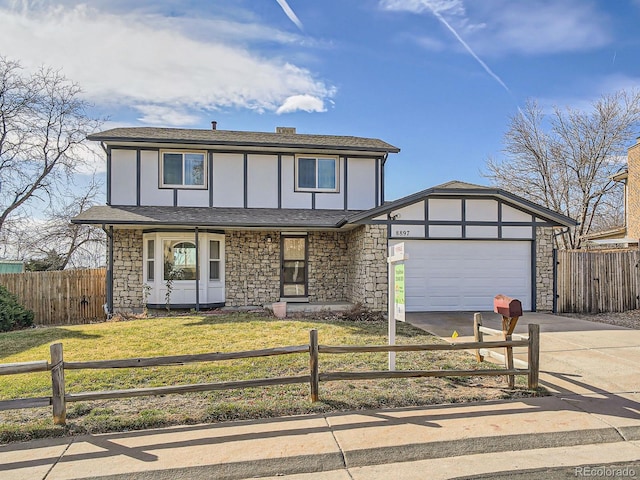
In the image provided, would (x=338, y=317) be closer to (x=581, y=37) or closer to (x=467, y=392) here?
(x=467, y=392)

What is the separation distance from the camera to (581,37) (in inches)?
516

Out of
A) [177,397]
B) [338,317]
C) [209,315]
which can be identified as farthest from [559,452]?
[209,315]

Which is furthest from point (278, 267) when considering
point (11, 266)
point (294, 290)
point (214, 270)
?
point (11, 266)

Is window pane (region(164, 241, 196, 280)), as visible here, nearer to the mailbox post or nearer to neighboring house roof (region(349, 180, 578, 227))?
neighboring house roof (region(349, 180, 578, 227))

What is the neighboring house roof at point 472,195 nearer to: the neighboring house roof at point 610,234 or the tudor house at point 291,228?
the tudor house at point 291,228

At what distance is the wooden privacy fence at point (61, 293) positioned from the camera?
1421cm

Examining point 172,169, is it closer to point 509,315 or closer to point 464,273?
point 464,273

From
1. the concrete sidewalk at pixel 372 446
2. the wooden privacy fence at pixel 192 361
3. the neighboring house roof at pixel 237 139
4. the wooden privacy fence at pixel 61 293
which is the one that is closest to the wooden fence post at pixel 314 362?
the wooden privacy fence at pixel 192 361

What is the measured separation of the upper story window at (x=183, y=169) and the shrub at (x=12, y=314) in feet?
18.4

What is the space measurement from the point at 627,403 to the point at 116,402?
6493 mm

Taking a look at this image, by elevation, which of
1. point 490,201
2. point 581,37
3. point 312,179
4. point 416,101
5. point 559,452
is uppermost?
point 581,37

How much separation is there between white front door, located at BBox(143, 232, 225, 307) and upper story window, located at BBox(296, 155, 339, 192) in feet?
12.1

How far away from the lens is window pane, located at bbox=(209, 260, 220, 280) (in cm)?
1432

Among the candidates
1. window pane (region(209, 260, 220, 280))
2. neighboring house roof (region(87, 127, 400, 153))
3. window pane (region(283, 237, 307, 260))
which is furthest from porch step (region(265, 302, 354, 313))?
neighboring house roof (region(87, 127, 400, 153))
